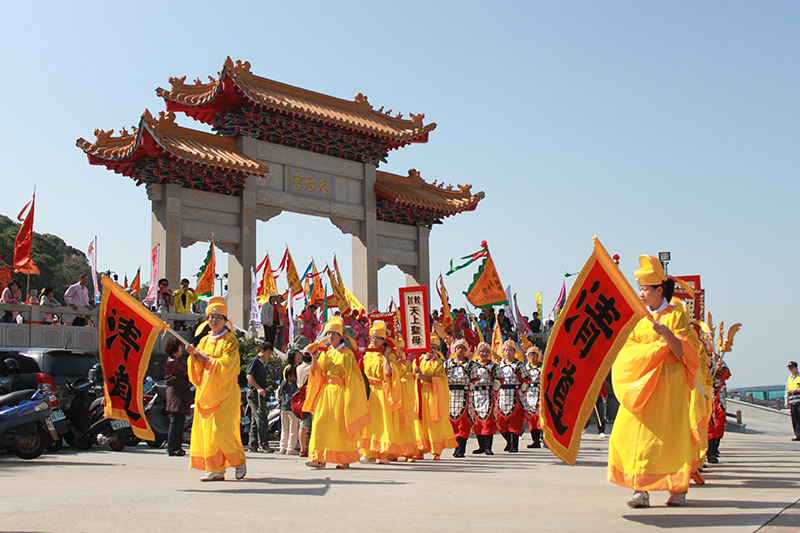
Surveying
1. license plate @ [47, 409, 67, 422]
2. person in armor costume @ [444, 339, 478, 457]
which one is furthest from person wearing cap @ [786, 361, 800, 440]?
license plate @ [47, 409, 67, 422]

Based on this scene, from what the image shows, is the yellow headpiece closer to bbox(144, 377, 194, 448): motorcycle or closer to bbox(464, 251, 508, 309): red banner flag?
bbox(144, 377, 194, 448): motorcycle

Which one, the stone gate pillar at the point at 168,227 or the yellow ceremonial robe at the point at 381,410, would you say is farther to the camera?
the stone gate pillar at the point at 168,227

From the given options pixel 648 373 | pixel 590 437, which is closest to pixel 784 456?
pixel 590 437

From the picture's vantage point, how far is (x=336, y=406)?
8.43 meters

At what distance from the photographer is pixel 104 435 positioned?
10875 millimetres

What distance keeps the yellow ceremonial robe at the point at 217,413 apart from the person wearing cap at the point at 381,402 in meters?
2.97

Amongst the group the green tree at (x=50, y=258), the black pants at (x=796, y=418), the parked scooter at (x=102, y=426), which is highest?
the green tree at (x=50, y=258)

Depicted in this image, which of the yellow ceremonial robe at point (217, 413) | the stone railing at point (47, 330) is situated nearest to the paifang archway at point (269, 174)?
the stone railing at point (47, 330)

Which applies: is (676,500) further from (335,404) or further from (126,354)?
(126,354)

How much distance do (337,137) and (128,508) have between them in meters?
17.4

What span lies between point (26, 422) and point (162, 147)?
31.6ft

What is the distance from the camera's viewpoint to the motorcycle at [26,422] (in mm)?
9016

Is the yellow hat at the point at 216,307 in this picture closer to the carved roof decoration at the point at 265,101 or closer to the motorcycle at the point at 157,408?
the motorcycle at the point at 157,408

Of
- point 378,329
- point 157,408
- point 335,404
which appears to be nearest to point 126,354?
point 335,404
